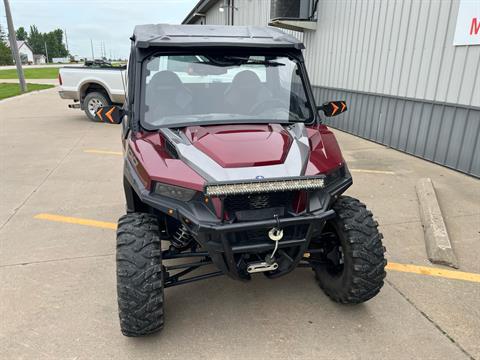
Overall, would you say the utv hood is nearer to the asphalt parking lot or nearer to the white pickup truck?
the asphalt parking lot

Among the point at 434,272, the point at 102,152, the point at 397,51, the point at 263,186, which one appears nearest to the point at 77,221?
the point at 263,186

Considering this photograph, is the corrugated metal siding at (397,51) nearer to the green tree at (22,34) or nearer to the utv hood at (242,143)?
the utv hood at (242,143)

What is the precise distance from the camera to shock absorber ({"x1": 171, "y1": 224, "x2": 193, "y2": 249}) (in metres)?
3.01

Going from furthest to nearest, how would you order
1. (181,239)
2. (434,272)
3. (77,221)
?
(77,221) → (434,272) → (181,239)

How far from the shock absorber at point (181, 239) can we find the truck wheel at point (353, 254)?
1017mm

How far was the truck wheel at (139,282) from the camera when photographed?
255 centimetres

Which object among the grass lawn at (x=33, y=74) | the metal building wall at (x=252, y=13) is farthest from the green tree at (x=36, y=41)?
the metal building wall at (x=252, y=13)

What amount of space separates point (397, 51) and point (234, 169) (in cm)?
738

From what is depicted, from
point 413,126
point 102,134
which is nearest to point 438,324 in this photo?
point 413,126

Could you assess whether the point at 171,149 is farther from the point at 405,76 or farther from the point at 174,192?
the point at 405,76

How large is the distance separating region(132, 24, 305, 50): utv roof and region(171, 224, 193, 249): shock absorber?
155cm

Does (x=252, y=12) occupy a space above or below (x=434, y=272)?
above

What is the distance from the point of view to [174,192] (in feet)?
8.50

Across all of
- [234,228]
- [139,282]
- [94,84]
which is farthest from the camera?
[94,84]
